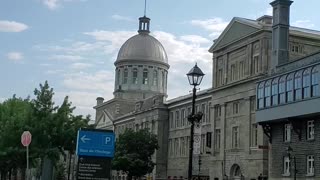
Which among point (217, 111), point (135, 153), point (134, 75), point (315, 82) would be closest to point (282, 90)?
point (315, 82)

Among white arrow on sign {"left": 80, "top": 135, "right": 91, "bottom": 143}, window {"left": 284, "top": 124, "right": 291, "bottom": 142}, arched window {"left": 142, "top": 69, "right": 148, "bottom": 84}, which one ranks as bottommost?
white arrow on sign {"left": 80, "top": 135, "right": 91, "bottom": 143}

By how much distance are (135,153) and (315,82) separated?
3411 cm

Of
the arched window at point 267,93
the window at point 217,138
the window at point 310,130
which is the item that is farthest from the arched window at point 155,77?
the window at point 310,130

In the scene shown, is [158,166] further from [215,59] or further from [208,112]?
[215,59]

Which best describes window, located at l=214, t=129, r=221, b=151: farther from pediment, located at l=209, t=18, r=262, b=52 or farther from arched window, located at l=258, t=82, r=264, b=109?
arched window, located at l=258, t=82, r=264, b=109

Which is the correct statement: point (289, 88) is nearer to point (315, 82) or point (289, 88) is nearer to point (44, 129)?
point (315, 82)

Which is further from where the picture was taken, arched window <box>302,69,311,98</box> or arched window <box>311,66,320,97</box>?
arched window <box>302,69,311,98</box>

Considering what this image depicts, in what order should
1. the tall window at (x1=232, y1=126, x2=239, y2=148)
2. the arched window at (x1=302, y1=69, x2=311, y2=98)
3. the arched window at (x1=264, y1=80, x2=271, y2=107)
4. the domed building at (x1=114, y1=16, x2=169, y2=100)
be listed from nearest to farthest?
the arched window at (x1=302, y1=69, x2=311, y2=98) → the arched window at (x1=264, y1=80, x2=271, y2=107) → the tall window at (x1=232, y1=126, x2=239, y2=148) → the domed building at (x1=114, y1=16, x2=169, y2=100)

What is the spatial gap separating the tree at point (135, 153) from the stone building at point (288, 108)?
23620 mm

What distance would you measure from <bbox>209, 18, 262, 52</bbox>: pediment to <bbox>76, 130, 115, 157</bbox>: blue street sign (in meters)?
37.7

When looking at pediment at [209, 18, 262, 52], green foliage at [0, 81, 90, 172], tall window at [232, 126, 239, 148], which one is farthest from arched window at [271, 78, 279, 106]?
green foliage at [0, 81, 90, 172]

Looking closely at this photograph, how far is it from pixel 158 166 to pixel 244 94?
3153 centimetres

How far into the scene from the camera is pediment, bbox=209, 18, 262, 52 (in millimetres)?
59375

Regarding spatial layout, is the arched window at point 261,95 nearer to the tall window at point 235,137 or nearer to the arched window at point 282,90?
the arched window at point 282,90
